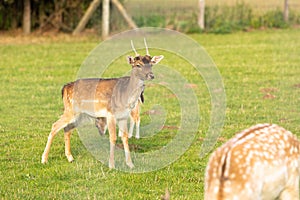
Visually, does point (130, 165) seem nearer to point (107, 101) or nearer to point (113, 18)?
point (107, 101)

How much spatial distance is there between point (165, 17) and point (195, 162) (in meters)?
16.1

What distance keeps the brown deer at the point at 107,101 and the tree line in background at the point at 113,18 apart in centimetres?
1401

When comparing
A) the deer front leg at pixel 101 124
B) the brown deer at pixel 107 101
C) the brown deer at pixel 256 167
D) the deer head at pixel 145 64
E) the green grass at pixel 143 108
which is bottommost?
the green grass at pixel 143 108

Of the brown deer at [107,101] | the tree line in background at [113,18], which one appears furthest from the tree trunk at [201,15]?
the brown deer at [107,101]

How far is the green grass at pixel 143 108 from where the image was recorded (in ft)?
28.1

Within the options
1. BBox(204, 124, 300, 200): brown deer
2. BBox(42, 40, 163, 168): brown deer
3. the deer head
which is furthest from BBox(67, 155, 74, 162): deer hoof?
BBox(204, 124, 300, 200): brown deer

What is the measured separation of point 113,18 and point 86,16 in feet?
2.95

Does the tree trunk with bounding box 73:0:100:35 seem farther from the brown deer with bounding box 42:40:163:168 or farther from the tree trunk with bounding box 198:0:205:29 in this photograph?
the brown deer with bounding box 42:40:163:168

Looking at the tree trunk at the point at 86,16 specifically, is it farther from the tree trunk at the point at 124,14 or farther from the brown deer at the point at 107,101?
the brown deer at the point at 107,101

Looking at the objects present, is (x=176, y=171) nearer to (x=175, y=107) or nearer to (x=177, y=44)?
A: (x=175, y=107)

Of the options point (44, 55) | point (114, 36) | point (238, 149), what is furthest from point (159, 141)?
point (114, 36)

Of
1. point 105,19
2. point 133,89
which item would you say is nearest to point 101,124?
point 133,89

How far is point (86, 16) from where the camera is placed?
23.9m

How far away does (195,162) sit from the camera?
9.60m
